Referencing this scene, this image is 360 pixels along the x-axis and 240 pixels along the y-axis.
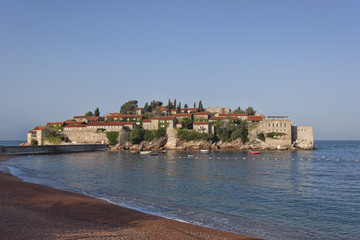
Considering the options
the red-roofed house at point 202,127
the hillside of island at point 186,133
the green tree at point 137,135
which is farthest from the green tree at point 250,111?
the green tree at point 137,135

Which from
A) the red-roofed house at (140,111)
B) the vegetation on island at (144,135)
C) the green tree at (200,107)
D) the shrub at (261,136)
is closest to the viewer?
the shrub at (261,136)

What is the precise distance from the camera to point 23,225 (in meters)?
10.6

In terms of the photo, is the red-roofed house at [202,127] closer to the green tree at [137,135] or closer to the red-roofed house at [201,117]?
the red-roofed house at [201,117]

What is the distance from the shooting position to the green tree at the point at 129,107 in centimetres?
11769

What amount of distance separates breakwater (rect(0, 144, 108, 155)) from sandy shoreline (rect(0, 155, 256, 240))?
55.0 m

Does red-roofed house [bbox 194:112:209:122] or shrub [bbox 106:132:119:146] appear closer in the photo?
shrub [bbox 106:132:119:146]

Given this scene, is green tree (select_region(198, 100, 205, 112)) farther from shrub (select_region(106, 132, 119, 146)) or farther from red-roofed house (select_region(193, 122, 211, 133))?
shrub (select_region(106, 132, 119, 146))

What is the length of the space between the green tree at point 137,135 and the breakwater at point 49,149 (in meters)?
10.1

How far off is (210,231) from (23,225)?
25.6ft

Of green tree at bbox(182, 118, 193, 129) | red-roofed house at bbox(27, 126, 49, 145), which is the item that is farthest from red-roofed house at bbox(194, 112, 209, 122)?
red-roofed house at bbox(27, 126, 49, 145)

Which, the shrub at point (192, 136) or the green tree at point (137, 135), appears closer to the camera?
the shrub at point (192, 136)

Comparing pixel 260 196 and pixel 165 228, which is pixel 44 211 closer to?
pixel 165 228

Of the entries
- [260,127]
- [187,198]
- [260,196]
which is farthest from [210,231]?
[260,127]

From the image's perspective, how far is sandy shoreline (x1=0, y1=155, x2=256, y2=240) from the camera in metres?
9.96
